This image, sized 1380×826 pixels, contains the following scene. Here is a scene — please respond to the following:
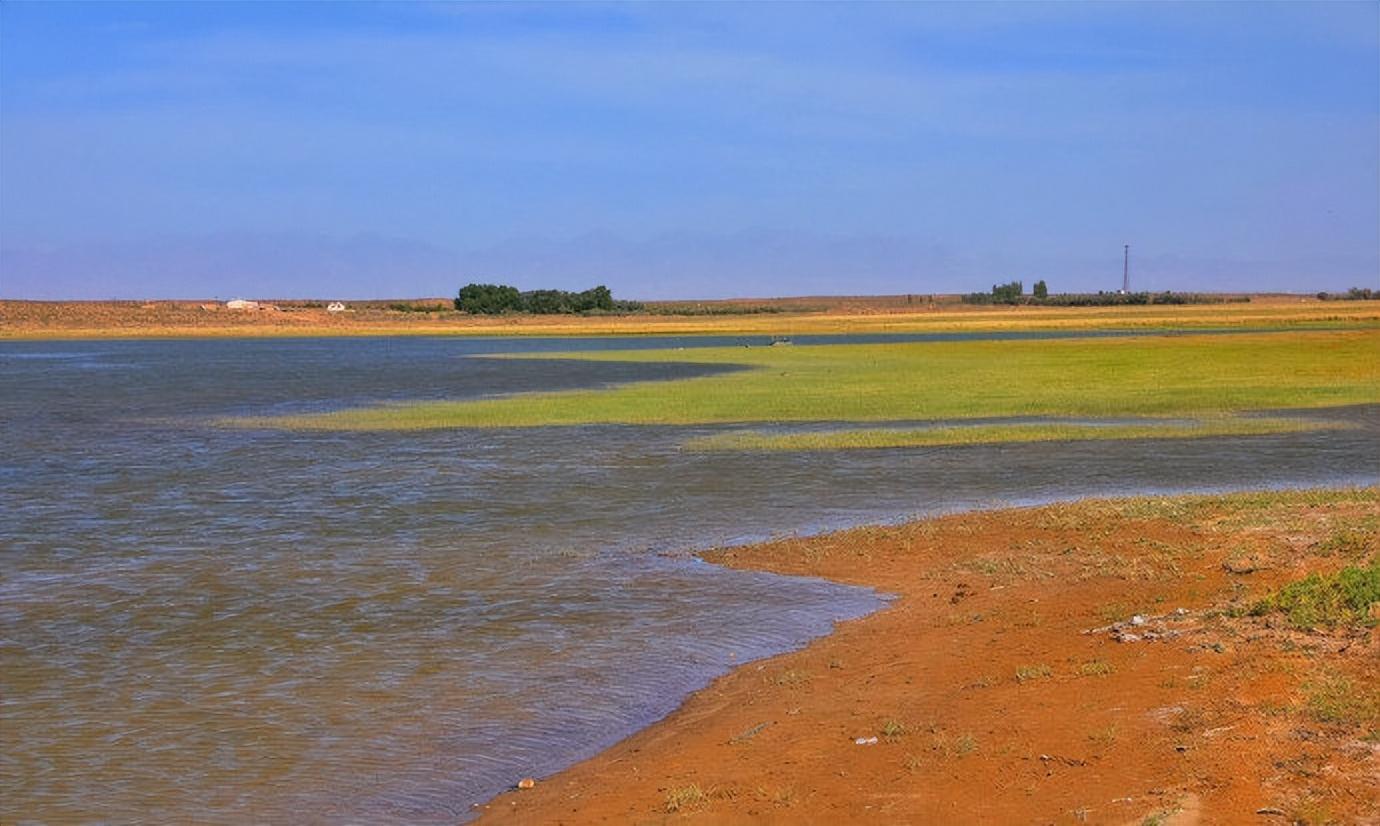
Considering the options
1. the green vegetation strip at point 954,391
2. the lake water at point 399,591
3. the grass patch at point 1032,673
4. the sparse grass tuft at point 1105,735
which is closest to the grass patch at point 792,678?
the lake water at point 399,591

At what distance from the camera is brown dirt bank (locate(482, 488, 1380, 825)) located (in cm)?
713

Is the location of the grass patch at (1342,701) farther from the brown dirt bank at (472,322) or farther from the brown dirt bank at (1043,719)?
the brown dirt bank at (472,322)

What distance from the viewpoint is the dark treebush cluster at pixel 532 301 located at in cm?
15712

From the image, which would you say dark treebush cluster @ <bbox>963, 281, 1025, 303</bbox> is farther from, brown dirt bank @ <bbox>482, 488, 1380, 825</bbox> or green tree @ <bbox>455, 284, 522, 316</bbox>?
brown dirt bank @ <bbox>482, 488, 1380, 825</bbox>

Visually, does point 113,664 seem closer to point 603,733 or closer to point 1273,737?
point 603,733

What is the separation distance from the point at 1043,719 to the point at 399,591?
24.4 feet

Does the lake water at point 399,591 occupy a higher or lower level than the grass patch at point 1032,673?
lower

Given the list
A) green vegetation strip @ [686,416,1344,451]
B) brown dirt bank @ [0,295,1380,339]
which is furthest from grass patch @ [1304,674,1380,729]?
brown dirt bank @ [0,295,1380,339]

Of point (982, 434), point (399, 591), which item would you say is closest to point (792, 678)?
point (399, 591)

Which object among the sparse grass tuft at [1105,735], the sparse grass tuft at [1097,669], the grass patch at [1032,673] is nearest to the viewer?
the sparse grass tuft at [1105,735]

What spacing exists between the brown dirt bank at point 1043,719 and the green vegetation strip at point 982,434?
1342 centimetres

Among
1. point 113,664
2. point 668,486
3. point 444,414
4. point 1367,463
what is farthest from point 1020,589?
point 444,414

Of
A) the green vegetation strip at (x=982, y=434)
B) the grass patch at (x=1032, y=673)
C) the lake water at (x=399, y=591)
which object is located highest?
the grass patch at (x=1032, y=673)

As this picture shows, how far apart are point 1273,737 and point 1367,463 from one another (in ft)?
55.1
